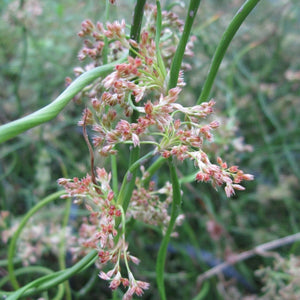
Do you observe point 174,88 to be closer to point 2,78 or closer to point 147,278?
point 147,278

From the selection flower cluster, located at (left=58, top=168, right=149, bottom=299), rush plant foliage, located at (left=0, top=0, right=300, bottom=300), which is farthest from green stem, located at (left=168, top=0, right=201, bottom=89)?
flower cluster, located at (left=58, top=168, right=149, bottom=299)

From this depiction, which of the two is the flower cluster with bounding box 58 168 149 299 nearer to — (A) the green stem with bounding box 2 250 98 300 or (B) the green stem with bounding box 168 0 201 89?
(A) the green stem with bounding box 2 250 98 300

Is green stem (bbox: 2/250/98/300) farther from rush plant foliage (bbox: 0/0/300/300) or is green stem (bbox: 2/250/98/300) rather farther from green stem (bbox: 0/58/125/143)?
green stem (bbox: 0/58/125/143)

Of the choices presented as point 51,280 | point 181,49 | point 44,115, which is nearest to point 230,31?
point 181,49

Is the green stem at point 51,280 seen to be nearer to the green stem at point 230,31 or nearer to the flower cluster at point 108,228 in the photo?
the flower cluster at point 108,228

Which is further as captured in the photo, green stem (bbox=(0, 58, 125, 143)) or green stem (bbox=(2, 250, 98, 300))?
green stem (bbox=(2, 250, 98, 300))

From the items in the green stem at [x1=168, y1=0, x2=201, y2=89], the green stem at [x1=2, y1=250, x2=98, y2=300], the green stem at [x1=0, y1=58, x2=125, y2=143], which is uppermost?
the green stem at [x1=168, y1=0, x2=201, y2=89]

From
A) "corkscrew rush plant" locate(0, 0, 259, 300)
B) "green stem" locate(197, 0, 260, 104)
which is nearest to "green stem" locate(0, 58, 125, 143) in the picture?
Result: "corkscrew rush plant" locate(0, 0, 259, 300)

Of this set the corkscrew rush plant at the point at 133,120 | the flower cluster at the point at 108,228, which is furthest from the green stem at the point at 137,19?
the flower cluster at the point at 108,228

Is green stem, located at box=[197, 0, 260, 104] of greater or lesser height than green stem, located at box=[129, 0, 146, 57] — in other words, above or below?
below

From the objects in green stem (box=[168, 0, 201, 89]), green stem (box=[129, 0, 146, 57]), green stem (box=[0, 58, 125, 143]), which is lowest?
green stem (box=[0, 58, 125, 143])

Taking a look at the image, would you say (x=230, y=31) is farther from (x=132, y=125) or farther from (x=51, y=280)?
(x=51, y=280)
